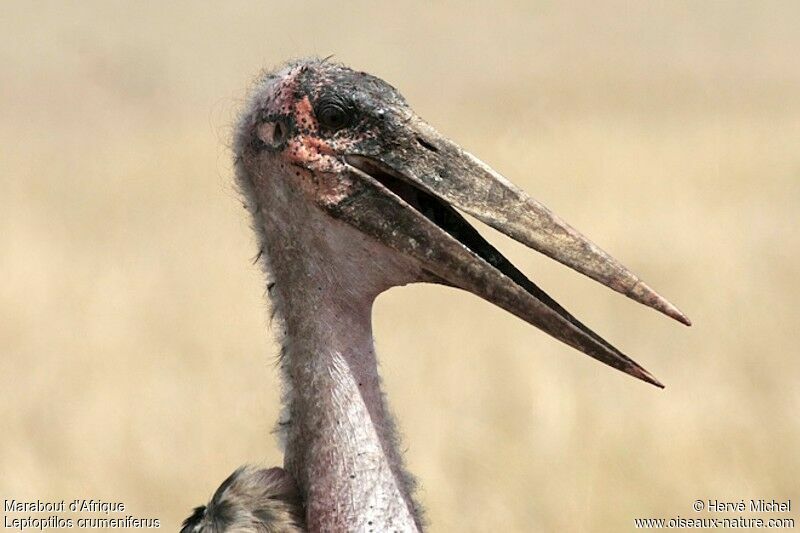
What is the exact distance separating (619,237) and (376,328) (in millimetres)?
2236

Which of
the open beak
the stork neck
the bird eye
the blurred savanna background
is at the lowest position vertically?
the stork neck

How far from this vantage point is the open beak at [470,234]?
446cm

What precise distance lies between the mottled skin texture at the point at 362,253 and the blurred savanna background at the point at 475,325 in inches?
20.1

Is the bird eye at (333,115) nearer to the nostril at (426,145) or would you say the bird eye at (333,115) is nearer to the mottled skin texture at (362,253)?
the mottled skin texture at (362,253)

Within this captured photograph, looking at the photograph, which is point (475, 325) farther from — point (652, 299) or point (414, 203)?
point (652, 299)

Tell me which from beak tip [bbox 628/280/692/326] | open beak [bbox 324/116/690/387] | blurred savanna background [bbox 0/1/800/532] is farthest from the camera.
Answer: blurred savanna background [bbox 0/1/800/532]

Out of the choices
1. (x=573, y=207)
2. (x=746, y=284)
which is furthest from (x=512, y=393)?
(x=573, y=207)

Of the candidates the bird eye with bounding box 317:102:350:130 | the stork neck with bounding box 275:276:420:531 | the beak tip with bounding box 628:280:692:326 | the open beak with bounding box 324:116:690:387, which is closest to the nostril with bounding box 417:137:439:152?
the open beak with bounding box 324:116:690:387

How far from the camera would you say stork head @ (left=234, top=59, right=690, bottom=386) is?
14.6 feet

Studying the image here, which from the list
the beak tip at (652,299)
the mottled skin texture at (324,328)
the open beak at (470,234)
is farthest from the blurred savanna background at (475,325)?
the beak tip at (652,299)

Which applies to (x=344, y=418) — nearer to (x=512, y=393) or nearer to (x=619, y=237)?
(x=512, y=393)

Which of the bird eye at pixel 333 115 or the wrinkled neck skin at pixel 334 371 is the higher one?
the bird eye at pixel 333 115

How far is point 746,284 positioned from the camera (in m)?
11.6

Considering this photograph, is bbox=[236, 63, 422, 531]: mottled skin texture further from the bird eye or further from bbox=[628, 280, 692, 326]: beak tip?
bbox=[628, 280, 692, 326]: beak tip
